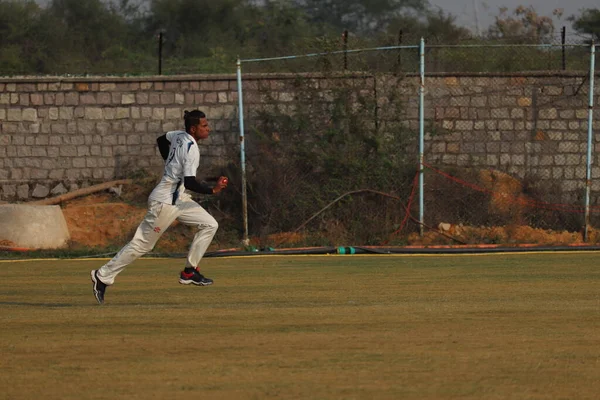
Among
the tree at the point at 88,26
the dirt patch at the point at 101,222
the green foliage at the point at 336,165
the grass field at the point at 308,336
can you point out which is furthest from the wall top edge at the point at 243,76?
the tree at the point at 88,26

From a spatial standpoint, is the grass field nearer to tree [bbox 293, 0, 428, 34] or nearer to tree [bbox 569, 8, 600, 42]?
tree [bbox 569, 8, 600, 42]

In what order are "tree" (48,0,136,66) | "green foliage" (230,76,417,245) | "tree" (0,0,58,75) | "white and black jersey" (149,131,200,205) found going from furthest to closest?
"tree" (48,0,136,66)
"tree" (0,0,58,75)
"green foliage" (230,76,417,245)
"white and black jersey" (149,131,200,205)

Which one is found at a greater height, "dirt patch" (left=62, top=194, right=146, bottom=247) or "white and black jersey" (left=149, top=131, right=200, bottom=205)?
"white and black jersey" (left=149, top=131, right=200, bottom=205)

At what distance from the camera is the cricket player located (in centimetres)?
1072

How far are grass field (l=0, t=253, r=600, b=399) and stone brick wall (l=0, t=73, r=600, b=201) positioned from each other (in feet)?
24.2

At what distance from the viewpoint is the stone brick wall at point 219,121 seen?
2103 cm

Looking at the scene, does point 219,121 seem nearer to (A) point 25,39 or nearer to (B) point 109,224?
(B) point 109,224

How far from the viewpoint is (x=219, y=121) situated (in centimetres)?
2133

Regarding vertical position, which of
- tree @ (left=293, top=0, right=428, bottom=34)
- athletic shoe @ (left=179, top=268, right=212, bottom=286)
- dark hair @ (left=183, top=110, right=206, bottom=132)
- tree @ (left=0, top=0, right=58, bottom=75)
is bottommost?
athletic shoe @ (left=179, top=268, right=212, bottom=286)

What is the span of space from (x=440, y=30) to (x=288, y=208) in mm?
26588

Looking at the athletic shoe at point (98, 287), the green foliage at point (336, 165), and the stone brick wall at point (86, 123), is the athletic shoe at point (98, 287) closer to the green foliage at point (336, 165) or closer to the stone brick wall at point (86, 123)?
the green foliage at point (336, 165)

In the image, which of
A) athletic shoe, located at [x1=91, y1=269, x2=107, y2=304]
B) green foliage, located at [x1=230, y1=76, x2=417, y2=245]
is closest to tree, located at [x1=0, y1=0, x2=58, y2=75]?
green foliage, located at [x1=230, y1=76, x2=417, y2=245]

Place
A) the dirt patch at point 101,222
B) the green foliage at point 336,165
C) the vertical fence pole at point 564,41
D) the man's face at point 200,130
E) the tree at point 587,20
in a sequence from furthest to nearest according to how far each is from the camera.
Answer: the tree at point 587,20 → the vertical fence pole at point 564,41 → the dirt patch at point 101,222 → the green foliage at point 336,165 → the man's face at point 200,130

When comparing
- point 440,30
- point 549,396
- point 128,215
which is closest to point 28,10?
point 440,30
